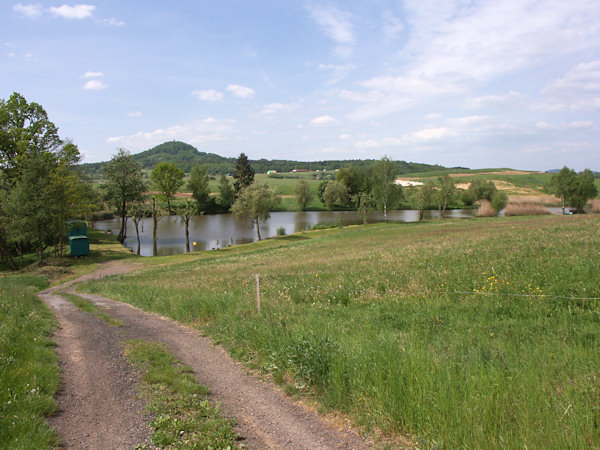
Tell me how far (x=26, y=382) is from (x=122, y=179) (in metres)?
60.3

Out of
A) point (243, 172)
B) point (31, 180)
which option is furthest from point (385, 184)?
point (31, 180)

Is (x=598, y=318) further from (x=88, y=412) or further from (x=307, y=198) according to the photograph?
(x=307, y=198)

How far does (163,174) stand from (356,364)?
103 meters

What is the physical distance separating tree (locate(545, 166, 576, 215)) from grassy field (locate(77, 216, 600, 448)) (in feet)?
272

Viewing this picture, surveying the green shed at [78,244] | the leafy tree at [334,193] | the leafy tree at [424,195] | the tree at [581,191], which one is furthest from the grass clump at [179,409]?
the leafy tree at [334,193]

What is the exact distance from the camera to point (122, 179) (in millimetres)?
60656

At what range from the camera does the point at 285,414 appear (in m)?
5.46

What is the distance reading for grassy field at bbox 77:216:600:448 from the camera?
4.30m

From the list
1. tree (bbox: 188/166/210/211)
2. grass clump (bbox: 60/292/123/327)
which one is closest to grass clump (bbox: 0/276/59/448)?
grass clump (bbox: 60/292/123/327)

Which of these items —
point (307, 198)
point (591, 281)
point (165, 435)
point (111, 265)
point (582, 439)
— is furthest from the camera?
point (307, 198)

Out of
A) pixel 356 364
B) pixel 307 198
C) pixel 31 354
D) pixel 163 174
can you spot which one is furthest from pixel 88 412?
pixel 307 198

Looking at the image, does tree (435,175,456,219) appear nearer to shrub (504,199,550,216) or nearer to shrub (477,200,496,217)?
shrub (477,200,496,217)

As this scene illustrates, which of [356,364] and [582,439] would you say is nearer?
[582,439]

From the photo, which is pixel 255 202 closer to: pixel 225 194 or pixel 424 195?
pixel 424 195
